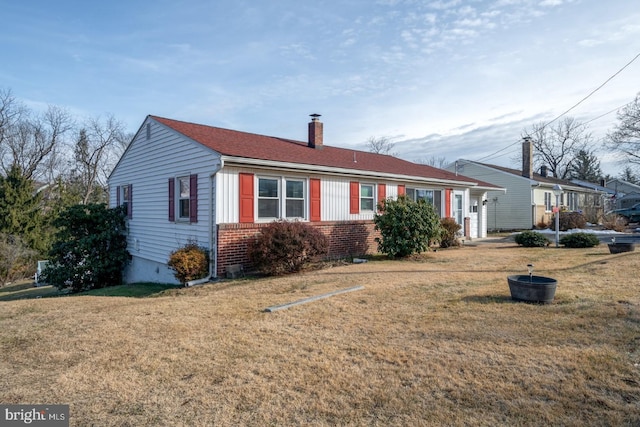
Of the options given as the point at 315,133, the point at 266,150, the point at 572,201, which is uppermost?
the point at 315,133

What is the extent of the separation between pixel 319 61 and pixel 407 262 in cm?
842

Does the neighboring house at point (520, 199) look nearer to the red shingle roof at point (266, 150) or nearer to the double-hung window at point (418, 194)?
the double-hung window at point (418, 194)

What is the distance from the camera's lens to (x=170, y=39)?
12977 millimetres

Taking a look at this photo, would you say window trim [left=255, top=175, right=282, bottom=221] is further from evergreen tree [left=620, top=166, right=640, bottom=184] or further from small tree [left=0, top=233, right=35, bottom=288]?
evergreen tree [left=620, top=166, right=640, bottom=184]

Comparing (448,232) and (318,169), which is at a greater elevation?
(318,169)

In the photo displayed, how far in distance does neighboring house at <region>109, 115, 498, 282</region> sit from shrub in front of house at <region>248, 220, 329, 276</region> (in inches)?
24.3

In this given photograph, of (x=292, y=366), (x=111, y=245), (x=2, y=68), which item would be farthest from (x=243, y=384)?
(x=2, y=68)

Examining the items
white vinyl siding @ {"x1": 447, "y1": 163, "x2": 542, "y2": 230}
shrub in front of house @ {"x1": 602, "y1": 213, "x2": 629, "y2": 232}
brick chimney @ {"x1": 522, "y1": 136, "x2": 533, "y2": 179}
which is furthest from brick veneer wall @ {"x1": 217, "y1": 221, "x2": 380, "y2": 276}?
brick chimney @ {"x1": 522, "y1": 136, "x2": 533, "y2": 179}

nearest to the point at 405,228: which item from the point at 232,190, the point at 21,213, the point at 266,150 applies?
the point at 266,150

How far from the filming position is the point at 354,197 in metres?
12.8

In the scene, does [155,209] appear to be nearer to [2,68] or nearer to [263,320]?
[263,320]

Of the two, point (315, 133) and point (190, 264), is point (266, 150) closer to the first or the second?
point (315, 133)

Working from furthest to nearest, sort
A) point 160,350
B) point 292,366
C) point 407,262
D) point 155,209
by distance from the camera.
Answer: point 155,209 < point 407,262 < point 160,350 < point 292,366

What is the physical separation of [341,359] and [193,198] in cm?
744
